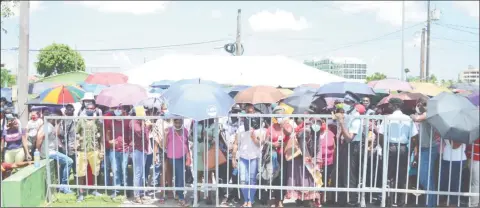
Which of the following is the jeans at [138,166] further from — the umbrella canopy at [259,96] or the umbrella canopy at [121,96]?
the umbrella canopy at [259,96]

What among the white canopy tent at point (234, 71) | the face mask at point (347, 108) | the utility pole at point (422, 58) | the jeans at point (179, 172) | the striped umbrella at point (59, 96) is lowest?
the jeans at point (179, 172)

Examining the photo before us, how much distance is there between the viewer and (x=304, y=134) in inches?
241

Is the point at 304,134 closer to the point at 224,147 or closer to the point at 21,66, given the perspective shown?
the point at 224,147

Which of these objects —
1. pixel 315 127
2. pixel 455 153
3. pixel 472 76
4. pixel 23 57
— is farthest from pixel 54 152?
pixel 472 76

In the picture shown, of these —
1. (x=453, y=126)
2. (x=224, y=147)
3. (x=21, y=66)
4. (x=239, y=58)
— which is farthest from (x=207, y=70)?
(x=453, y=126)

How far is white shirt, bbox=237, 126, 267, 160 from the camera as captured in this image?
634 centimetres

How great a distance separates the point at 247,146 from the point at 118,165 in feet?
6.99

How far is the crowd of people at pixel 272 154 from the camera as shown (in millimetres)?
6203

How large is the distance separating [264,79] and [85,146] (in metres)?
9.94

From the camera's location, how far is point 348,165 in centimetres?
633

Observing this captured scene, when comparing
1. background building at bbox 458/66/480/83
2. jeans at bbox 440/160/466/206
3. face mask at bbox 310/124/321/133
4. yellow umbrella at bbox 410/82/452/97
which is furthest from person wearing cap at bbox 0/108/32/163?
yellow umbrella at bbox 410/82/452/97

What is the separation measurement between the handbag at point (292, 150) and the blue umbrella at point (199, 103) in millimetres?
1071

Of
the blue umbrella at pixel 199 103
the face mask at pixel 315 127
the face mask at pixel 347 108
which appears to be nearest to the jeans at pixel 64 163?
the blue umbrella at pixel 199 103

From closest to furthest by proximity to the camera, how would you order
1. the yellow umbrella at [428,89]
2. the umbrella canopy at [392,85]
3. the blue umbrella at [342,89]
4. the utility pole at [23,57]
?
1. the blue umbrella at [342,89]
2. the utility pole at [23,57]
3. the yellow umbrella at [428,89]
4. the umbrella canopy at [392,85]
